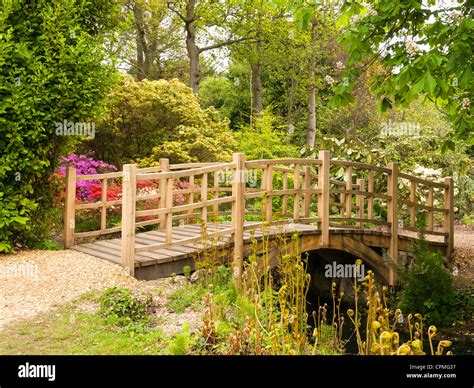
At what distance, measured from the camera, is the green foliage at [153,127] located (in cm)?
1312

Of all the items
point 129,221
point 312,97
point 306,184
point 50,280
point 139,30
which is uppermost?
point 139,30

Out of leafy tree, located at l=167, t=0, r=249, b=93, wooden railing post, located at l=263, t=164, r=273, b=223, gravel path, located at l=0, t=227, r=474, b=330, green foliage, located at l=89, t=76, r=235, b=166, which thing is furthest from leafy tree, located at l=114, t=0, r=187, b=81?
gravel path, located at l=0, t=227, r=474, b=330

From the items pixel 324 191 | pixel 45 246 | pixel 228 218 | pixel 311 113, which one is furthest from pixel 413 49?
pixel 311 113

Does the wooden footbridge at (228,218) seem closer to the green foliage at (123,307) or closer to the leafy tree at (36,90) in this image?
the leafy tree at (36,90)

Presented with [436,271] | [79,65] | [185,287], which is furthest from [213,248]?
[436,271]

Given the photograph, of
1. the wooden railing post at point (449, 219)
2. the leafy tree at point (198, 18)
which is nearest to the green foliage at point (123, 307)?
the wooden railing post at point (449, 219)

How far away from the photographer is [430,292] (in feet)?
27.7

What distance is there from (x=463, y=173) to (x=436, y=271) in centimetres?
964

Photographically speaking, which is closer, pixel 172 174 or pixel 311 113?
pixel 172 174

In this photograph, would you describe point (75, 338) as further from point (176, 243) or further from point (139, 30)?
point (139, 30)

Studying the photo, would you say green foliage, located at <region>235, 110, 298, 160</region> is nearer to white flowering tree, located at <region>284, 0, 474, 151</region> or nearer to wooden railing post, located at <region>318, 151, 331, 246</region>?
wooden railing post, located at <region>318, 151, 331, 246</region>

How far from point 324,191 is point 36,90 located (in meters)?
4.83

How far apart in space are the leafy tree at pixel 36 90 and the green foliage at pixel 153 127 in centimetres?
531

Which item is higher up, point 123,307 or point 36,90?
point 36,90
